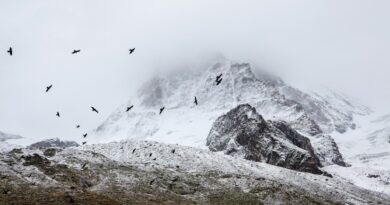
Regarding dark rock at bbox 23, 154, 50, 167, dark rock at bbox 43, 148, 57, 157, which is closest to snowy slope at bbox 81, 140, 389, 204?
dark rock at bbox 43, 148, 57, 157

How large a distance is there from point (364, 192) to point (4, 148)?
9444 cm

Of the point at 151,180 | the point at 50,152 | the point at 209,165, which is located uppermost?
the point at 50,152

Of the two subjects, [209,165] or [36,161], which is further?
[209,165]

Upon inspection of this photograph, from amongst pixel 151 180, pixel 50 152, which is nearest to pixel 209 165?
pixel 151 180

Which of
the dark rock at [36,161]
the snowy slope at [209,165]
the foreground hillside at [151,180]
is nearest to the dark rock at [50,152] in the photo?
the foreground hillside at [151,180]

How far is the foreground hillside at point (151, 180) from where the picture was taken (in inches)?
3777

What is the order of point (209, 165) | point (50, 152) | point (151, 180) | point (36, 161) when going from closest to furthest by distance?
point (36, 161), point (151, 180), point (50, 152), point (209, 165)

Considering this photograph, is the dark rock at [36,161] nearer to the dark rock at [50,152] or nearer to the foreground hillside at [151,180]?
the foreground hillside at [151,180]

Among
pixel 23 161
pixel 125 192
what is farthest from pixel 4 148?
pixel 125 192

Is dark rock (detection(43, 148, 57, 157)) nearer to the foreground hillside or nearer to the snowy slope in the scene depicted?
the foreground hillside

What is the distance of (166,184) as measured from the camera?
396ft

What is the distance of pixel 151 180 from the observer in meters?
120

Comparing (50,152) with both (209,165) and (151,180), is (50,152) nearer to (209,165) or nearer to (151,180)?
(151,180)

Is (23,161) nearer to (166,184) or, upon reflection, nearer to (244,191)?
(166,184)
